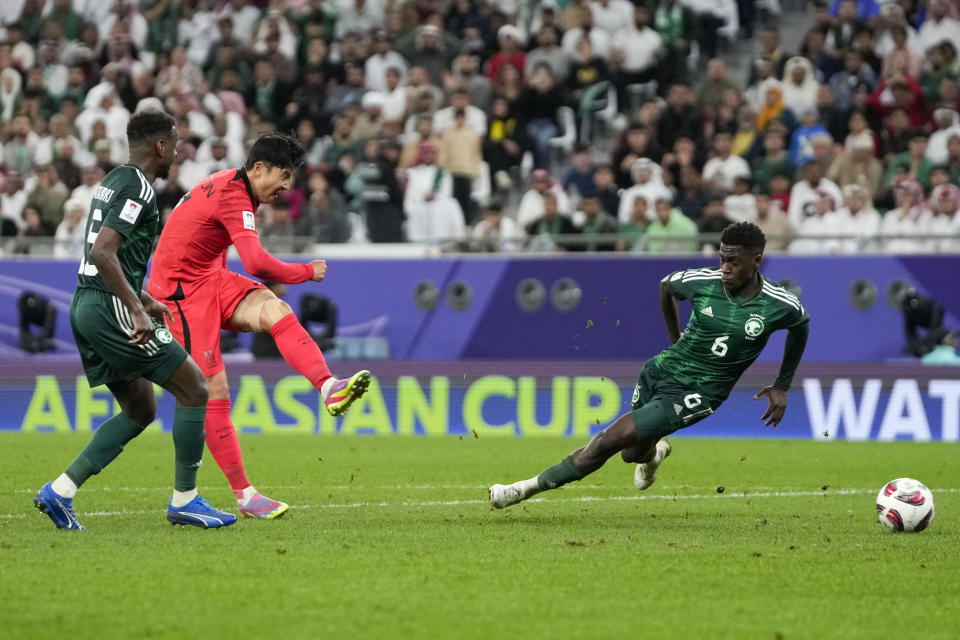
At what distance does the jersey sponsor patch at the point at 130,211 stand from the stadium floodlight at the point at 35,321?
11.3 meters

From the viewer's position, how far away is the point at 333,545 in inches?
304

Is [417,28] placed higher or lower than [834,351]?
higher

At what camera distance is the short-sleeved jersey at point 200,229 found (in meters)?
8.62

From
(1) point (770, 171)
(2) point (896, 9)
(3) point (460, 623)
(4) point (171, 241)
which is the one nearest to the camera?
(3) point (460, 623)

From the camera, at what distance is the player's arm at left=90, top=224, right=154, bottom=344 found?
763 centimetres

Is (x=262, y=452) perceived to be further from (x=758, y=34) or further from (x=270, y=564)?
(x=758, y=34)

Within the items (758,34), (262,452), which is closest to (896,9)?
(758,34)

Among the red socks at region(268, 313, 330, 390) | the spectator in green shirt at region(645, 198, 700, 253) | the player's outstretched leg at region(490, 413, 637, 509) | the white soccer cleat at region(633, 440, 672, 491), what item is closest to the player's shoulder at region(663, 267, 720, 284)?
the player's outstretched leg at region(490, 413, 637, 509)

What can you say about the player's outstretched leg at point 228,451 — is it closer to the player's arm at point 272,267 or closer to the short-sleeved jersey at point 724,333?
the player's arm at point 272,267

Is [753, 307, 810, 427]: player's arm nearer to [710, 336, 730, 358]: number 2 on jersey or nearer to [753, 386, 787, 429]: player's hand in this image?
[753, 386, 787, 429]: player's hand

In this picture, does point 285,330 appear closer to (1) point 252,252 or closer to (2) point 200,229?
(1) point 252,252

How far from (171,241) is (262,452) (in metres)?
6.09

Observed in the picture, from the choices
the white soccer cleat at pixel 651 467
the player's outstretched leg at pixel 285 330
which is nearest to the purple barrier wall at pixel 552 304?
the white soccer cleat at pixel 651 467

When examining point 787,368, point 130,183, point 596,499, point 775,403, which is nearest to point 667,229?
point 596,499
